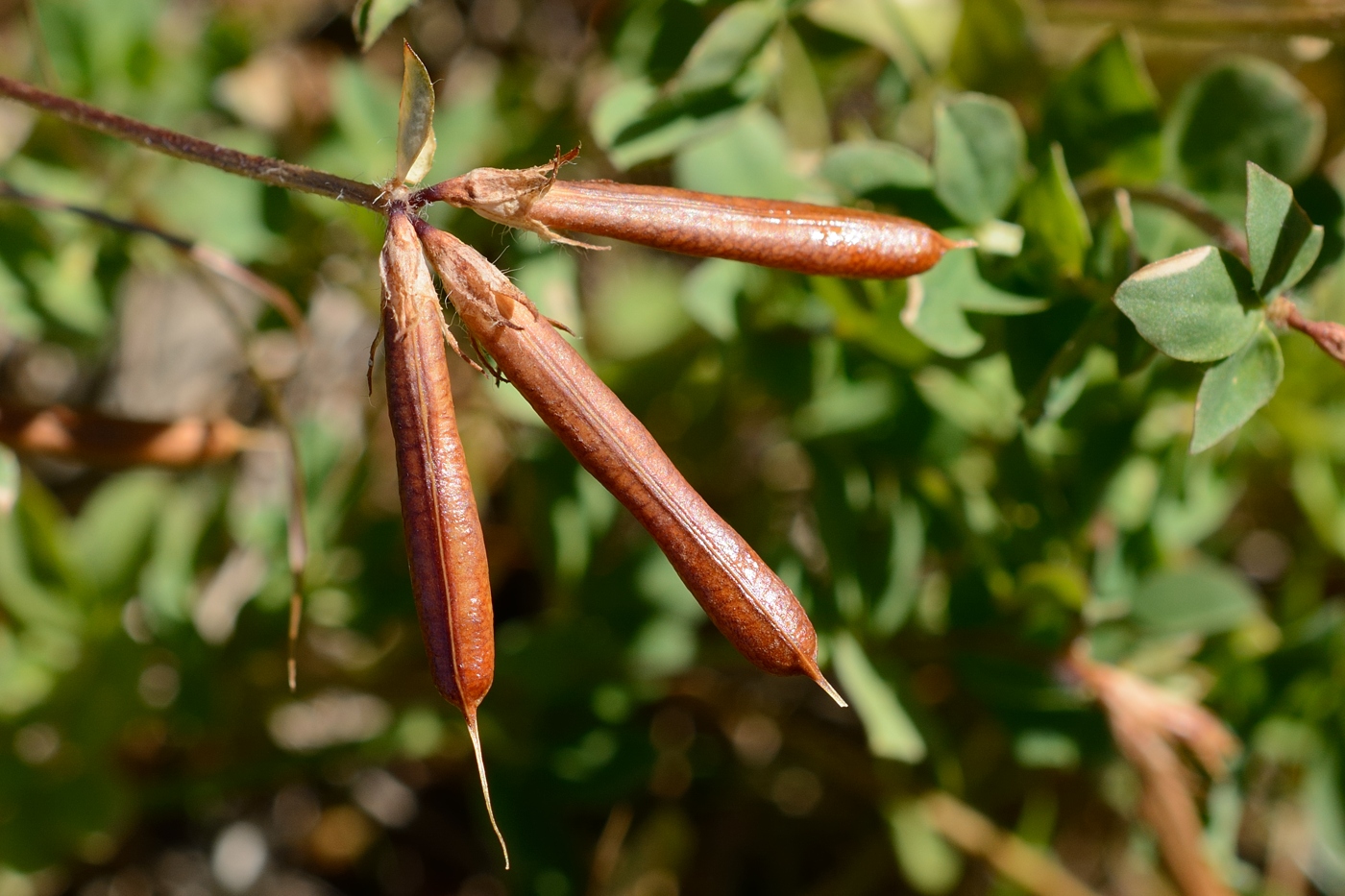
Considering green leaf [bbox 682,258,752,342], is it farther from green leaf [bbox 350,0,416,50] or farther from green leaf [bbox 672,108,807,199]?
green leaf [bbox 350,0,416,50]

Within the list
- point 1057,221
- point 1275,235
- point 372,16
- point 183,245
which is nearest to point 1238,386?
point 1275,235

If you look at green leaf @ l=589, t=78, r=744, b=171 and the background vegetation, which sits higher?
green leaf @ l=589, t=78, r=744, b=171

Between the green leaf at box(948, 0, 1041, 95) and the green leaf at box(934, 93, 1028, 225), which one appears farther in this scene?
the green leaf at box(948, 0, 1041, 95)

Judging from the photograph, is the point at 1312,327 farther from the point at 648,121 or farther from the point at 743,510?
the point at 743,510

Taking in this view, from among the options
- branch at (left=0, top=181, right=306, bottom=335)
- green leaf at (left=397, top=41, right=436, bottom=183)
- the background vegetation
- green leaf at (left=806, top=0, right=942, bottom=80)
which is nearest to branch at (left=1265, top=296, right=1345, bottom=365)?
the background vegetation

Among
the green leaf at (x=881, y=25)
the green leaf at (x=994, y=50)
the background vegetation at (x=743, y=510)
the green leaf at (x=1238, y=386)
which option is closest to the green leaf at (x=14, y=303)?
the background vegetation at (x=743, y=510)

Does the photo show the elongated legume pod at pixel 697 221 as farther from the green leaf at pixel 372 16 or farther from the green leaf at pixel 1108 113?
the green leaf at pixel 1108 113
